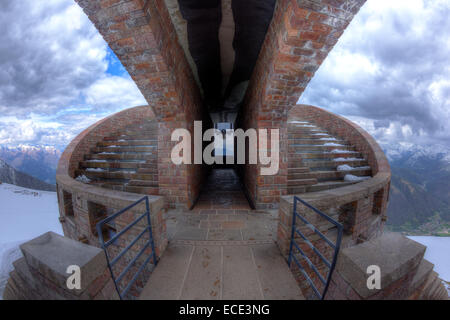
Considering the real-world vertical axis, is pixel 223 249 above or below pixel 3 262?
above

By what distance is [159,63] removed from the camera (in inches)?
108

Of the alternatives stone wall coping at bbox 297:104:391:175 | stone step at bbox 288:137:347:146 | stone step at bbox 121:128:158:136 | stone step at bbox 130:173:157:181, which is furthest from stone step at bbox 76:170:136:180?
stone wall coping at bbox 297:104:391:175

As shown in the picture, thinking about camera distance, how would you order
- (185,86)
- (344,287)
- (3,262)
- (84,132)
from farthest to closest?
(3,262)
(84,132)
(185,86)
(344,287)

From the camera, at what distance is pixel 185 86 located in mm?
3854

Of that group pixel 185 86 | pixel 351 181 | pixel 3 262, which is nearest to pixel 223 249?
pixel 185 86

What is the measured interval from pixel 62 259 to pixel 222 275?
5.40 feet

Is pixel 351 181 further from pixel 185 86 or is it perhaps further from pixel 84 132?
pixel 84 132

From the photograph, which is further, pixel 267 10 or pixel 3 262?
pixel 3 262

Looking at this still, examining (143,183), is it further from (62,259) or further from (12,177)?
(12,177)

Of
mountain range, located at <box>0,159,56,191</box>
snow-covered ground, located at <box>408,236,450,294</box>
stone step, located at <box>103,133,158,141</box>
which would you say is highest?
stone step, located at <box>103,133,158,141</box>

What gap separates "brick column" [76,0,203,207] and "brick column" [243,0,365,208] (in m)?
1.77

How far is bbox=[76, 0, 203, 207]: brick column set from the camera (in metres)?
2.17

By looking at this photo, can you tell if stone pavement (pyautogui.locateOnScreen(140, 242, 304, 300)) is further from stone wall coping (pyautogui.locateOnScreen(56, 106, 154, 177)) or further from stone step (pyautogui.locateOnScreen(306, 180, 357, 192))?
stone wall coping (pyautogui.locateOnScreen(56, 106, 154, 177))

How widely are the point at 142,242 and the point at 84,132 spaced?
7.21 m
